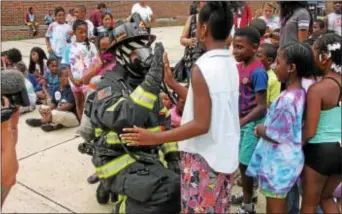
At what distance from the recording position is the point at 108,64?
4387 millimetres

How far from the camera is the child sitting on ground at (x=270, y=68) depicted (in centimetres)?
365

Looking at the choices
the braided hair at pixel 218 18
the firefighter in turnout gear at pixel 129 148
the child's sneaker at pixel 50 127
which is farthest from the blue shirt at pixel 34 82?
the braided hair at pixel 218 18

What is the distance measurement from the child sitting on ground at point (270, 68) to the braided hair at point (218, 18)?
141cm

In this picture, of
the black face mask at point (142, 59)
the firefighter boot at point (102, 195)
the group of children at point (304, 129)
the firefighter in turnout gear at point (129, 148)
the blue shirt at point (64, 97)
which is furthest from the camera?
the blue shirt at point (64, 97)

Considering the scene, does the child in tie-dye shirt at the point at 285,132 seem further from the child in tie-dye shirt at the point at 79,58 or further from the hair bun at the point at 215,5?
the child in tie-dye shirt at the point at 79,58

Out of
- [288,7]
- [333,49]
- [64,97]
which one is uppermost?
[288,7]

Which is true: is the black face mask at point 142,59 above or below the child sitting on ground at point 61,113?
above

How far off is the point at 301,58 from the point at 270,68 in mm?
1143

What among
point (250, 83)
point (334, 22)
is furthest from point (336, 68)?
point (334, 22)

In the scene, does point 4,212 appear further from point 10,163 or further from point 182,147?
point 182,147

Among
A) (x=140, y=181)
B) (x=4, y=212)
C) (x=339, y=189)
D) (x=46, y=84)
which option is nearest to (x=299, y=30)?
(x=339, y=189)

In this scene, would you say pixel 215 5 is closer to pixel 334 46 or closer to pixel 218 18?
pixel 218 18

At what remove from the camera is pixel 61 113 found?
5469 millimetres

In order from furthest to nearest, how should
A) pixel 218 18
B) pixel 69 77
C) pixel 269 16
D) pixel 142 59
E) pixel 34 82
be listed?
pixel 269 16 < pixel 34 82 < pixel 69 77 < pixel 142 59 < pixel 218 18
